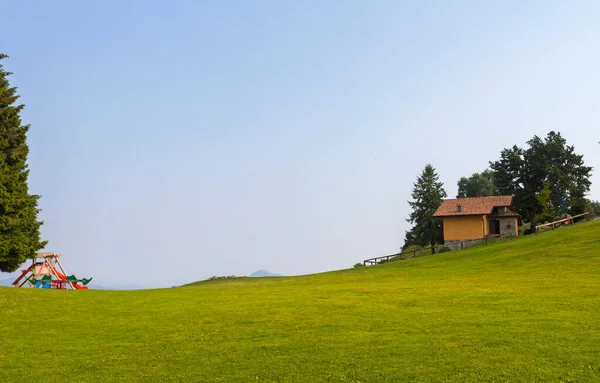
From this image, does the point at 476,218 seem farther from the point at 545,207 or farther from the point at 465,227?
the point at 545,207

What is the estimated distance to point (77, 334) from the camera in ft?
63.1

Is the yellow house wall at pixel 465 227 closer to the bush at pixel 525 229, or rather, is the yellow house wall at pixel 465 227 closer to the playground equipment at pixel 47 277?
the bush at pixel 525 229

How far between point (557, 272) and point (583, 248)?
12.8m

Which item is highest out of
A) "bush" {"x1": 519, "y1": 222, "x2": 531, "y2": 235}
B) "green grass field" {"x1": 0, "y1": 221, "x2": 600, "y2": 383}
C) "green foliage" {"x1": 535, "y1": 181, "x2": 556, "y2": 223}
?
"green foliage" {"x1": 535, "y1": 181, "x2": 556, "y2": 223}

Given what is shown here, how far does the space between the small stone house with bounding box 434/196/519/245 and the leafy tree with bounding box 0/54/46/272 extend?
2061 inches

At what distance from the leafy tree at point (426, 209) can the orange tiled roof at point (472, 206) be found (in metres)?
11.5

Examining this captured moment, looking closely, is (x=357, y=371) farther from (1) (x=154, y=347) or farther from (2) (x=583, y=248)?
(2) (x=583, y=248)

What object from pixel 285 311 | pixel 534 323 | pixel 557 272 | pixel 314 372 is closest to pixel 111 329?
pixel 285 311

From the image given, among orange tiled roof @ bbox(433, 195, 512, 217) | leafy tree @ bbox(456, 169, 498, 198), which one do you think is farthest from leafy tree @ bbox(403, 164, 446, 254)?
leafy tree @ bbox(456, 169, 498, 198)

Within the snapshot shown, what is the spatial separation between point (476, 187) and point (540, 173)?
3501 cm

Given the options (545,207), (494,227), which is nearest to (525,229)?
(545,207)

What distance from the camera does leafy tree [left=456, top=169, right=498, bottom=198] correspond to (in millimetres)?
130000

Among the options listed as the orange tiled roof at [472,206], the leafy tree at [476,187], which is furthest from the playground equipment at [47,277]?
the leafy tree at [476,187]

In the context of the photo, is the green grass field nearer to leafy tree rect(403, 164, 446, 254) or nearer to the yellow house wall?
the yellow house wall
